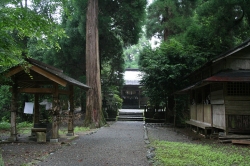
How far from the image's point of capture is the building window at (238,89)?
12.1 m

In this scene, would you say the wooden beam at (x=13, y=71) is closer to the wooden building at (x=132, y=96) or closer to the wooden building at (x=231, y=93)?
the wooden building at (x=231, y=93)

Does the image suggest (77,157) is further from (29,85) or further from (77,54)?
(77,54)

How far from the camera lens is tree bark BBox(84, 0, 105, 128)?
1880 centimetres

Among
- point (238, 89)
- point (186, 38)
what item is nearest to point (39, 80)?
point (238, 89)

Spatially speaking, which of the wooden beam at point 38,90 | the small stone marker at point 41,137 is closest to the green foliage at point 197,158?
the small stone marker at point 41,137

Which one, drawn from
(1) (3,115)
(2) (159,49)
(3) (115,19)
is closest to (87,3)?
(3) (115,19)

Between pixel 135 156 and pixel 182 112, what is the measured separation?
45.2ft

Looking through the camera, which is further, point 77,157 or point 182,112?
point 182,112

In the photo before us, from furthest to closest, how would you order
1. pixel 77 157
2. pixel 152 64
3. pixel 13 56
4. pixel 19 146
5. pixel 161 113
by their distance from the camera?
pixel 161 113, pixel 152 64, pixel 19 146, pixel 77 157, pixel 13 56

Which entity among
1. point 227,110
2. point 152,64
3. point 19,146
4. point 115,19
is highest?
point 115,19

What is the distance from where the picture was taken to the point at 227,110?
1183 cm

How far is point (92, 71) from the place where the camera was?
18.9 m

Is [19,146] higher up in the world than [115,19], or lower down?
lower down

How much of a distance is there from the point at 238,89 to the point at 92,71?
33.2 feet
